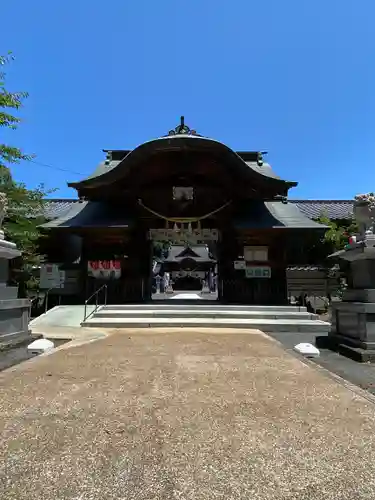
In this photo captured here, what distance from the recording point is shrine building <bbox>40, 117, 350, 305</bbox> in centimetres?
1340

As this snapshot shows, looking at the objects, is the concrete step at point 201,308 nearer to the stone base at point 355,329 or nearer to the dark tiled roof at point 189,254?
the stone base at point 355,329

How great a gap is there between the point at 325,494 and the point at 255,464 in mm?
442

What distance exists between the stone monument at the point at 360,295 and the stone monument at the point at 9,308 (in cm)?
602

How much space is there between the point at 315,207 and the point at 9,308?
67.7 feet

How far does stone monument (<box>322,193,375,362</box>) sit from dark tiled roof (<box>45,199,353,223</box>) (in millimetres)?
15208

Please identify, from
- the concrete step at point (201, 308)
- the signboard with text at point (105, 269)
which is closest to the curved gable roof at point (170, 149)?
the signboard with text at point (105, 269)

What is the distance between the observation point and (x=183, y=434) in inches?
102

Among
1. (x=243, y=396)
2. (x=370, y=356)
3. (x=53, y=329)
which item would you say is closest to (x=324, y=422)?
(x=243, y=396)

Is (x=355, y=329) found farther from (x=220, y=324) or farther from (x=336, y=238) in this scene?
(x=336, y=238)

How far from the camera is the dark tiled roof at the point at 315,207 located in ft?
68.3

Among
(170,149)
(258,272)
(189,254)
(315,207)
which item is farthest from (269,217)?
(189,254)

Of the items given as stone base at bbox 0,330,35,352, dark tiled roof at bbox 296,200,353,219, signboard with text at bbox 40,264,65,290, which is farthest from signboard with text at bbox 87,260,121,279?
dark tiled roof at bbox 296,200,353,219

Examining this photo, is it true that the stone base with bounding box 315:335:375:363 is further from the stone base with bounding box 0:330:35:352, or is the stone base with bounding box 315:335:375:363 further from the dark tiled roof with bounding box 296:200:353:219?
the dark tiled roof with bounding box 296:200:353:219

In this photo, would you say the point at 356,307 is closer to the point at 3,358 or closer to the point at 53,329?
the point at 3,358
